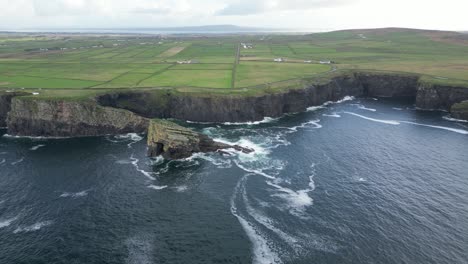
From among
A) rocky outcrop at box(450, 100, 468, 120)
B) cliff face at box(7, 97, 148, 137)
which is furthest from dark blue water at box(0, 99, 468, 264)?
rocky outcrop at box(450, 100, 468, 120)

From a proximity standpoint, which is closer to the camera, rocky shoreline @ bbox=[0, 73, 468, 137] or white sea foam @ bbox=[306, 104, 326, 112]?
rocky shoreline @ bbox=[0, 73, 468, 137]

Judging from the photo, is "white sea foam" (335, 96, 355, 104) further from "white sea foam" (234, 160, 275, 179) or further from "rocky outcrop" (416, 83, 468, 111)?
"white sea foam" (234, 160, 275, 179)

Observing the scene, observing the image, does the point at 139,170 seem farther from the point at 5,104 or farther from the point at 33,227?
the point at 5,104

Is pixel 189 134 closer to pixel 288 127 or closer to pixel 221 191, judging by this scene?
pixel 221 191

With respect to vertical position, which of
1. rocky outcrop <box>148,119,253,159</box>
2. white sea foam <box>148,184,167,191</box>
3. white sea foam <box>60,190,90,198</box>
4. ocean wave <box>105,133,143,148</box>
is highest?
rocky outcrop <box>148,119,253,159</box>

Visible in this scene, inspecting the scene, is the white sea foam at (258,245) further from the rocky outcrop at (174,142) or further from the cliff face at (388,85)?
the cliff face at (388,85)

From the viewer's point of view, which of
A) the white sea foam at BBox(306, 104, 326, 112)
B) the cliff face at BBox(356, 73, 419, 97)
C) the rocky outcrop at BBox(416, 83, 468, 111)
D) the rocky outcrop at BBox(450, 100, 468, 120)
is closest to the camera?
the rocky outcrop at BBox(450, 100, 468, 120)

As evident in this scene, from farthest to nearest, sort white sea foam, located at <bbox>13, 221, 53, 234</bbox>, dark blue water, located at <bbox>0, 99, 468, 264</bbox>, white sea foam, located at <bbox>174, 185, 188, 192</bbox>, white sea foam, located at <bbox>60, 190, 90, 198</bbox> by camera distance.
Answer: white sea foam, located at <bbox>174, 185, 188, 192</bbox>, white sea foam, located at <bbox>60, 190, 90, 198</bbox>, white sea foam, located at <bbox>13, 221, 53, 234</bbox>, dark blue water, located at <bbox>0, 99, 468, 264</bbox>

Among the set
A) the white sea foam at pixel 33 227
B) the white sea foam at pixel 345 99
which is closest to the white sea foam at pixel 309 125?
the white sea foam at pixel 345 99
